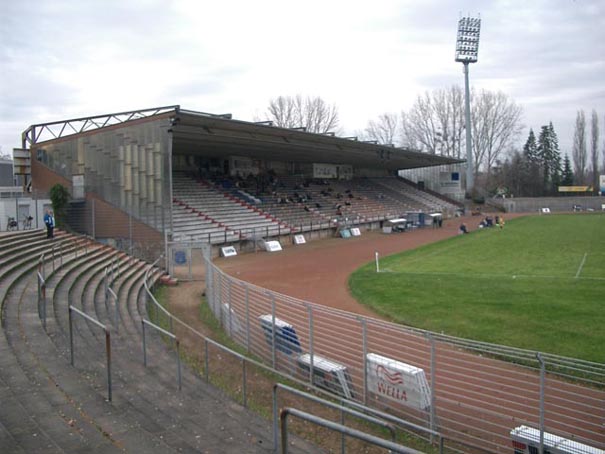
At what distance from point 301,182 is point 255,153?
28.6 feet

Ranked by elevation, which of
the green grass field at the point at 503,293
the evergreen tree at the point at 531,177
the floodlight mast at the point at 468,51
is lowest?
the green grass field at the point at 503,293

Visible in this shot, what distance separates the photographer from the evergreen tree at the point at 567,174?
92.8 m

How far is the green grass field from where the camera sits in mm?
12836

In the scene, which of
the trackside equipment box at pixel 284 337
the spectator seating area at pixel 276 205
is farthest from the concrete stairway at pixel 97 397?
the spectator seating area at pixel 276 205

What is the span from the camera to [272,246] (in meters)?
33.2

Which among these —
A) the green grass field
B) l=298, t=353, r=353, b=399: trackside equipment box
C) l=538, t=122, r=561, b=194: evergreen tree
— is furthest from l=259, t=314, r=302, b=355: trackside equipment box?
l=538, t=122, r=561, b=194: evergreen tree

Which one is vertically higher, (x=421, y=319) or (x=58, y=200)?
(x=58, y=200)

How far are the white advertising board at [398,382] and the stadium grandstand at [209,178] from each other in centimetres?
1846

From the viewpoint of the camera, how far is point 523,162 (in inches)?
3824

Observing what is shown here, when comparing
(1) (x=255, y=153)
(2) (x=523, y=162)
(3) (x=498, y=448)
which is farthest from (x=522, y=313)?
(2) (x=523, y=162)

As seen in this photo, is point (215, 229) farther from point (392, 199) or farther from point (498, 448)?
point (392, 199)

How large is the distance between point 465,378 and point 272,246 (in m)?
23.7

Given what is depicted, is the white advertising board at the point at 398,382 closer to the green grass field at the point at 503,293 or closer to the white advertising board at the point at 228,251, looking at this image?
the green grass field at the point at 503,293

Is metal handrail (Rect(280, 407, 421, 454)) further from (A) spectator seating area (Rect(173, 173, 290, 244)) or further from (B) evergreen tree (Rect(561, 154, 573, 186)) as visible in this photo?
(B) evergreen tree (Rect(561, 154, 573, 186))
